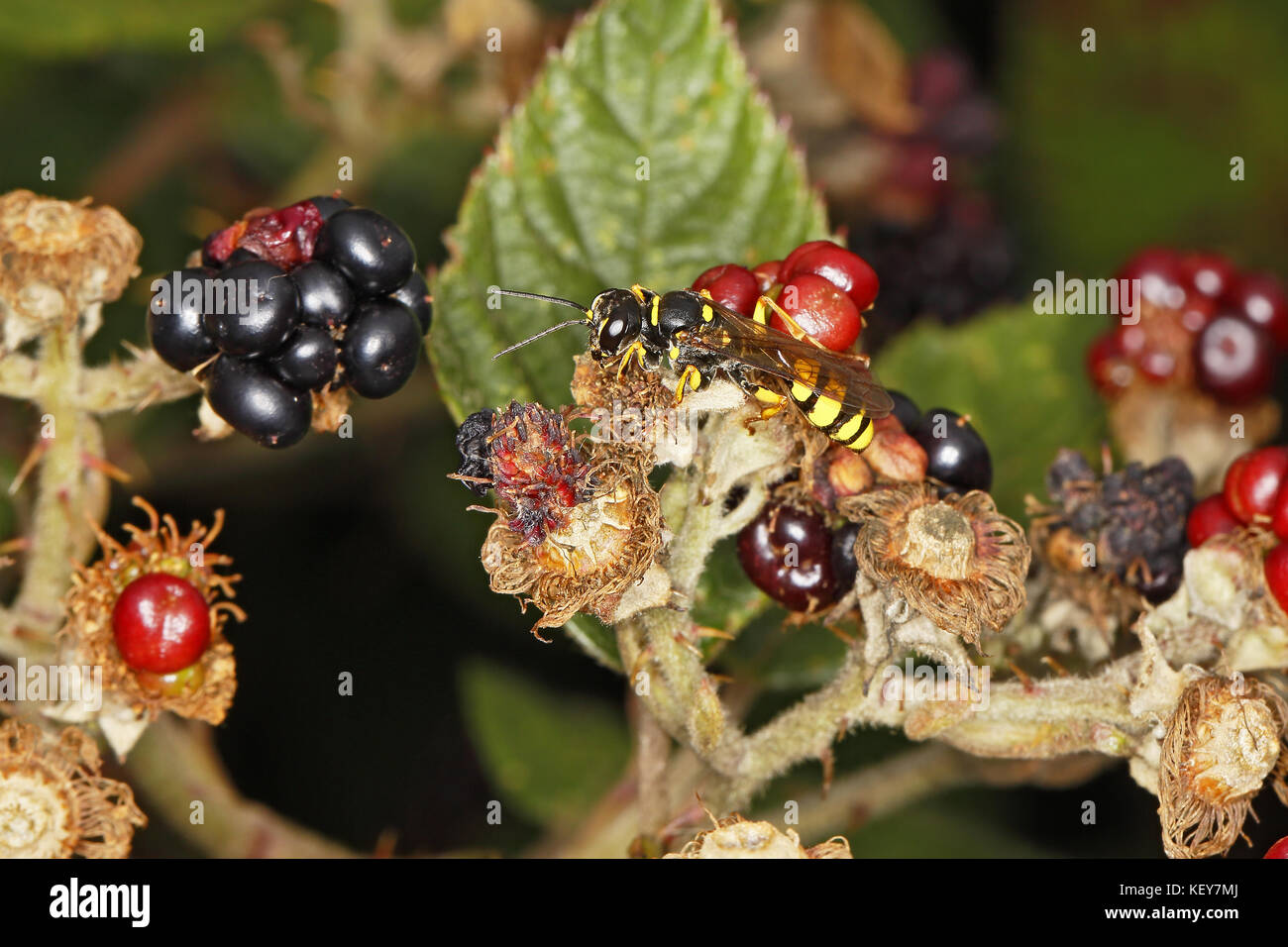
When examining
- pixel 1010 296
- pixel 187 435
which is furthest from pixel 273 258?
pixel 1010 296

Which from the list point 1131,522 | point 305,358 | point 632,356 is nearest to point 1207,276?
point 1131,522

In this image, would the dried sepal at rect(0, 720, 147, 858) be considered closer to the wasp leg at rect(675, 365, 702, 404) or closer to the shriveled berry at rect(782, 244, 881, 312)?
the wasp leg at rect(675, 365, 702, 404)

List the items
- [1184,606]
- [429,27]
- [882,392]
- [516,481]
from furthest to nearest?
[429,27] → [1184,606] → [882,392] → [516,481]

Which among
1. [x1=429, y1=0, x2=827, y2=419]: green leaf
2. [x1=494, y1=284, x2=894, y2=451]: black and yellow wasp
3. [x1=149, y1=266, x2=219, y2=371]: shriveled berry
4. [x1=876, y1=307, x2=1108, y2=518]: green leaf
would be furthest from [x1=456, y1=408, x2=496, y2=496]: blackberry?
[x1=876, y1=307, x2=1108, y2=518]: green leaf

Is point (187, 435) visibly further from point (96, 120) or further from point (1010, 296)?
point (1010, 296)

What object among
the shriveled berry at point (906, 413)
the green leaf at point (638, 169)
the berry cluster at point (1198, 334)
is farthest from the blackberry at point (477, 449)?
the berry cluster at point (1198, 334)

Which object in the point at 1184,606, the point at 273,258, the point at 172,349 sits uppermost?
the point at 273,258
